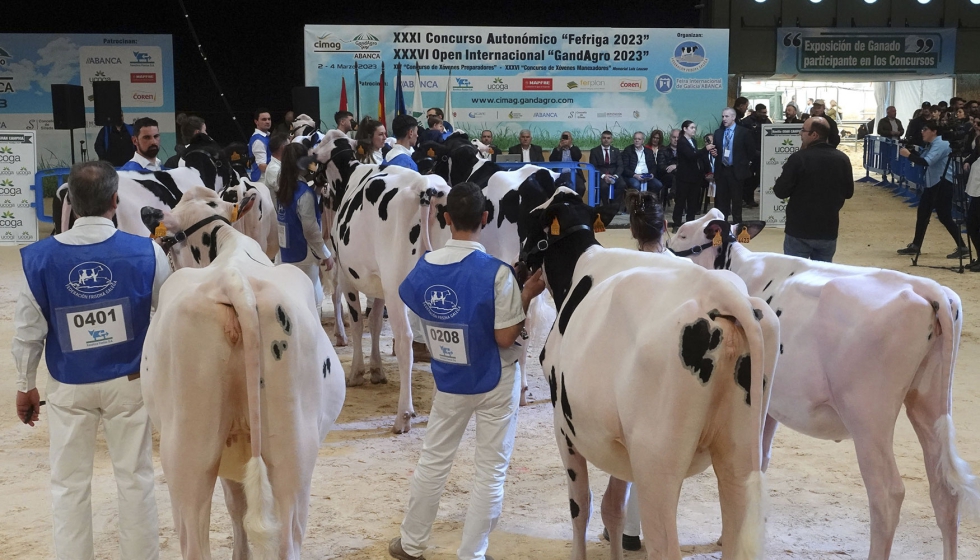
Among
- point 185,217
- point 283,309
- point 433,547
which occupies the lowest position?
point 433,547

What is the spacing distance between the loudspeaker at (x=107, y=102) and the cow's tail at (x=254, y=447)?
11.4 metres

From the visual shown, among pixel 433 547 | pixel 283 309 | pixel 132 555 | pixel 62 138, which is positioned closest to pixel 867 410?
pixel 433 547

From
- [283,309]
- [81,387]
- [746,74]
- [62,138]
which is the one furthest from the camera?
[746,74]

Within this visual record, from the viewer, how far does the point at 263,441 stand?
11.1 feet

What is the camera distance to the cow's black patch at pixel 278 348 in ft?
11.0

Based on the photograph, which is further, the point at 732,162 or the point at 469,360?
the point at 732,162

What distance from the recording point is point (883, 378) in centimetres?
395

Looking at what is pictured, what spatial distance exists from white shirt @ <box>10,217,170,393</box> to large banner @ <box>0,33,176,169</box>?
16.3m

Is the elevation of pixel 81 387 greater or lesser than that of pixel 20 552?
greater

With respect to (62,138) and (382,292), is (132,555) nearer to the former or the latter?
(382,292)

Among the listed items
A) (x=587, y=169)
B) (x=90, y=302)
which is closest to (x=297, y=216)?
(x=90, y=302)

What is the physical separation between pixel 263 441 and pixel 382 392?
153 inches

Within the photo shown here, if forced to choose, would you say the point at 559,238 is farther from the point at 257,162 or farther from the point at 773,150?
the point at 773,150

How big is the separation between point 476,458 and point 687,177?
1210 centimetres
